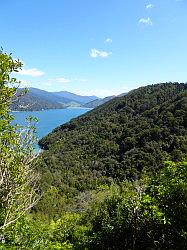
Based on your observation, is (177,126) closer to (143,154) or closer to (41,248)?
(143,154)

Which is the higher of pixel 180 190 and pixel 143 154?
pixel 180 190

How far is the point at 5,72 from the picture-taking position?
354 inches

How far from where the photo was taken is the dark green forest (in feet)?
27.1

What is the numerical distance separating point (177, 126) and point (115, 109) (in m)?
61.1

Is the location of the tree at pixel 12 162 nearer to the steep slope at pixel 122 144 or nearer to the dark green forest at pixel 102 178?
the dark green forest at pixel 102 178

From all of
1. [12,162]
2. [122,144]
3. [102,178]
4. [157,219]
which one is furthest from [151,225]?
[122,144]

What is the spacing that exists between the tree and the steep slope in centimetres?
5730

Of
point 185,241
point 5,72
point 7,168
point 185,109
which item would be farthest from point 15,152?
point 185,109

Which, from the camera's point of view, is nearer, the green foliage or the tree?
the tree

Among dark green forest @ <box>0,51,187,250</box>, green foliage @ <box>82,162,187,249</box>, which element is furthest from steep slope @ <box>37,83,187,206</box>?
green foliage @ <box>82,162,187,249</box>

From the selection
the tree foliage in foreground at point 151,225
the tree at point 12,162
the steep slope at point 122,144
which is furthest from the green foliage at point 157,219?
the steep slope at point 122,144

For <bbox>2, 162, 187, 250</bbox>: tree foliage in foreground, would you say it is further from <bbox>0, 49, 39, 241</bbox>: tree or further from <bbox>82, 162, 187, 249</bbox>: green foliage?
<bbox>0, 49, 39, 241</bbox>: tree

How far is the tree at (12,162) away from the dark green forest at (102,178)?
0.02 metres

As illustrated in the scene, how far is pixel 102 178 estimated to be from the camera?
279 ft
